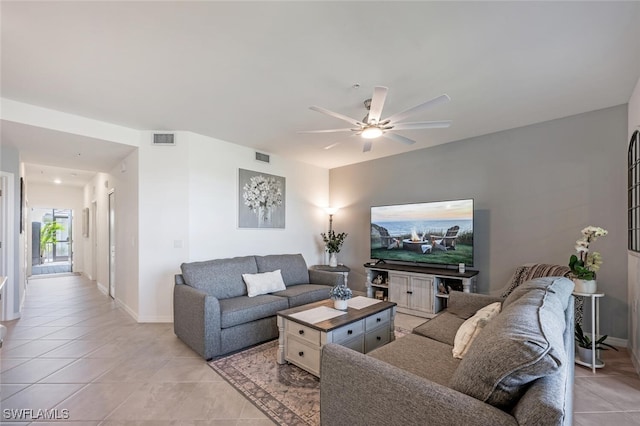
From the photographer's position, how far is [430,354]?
189 cm

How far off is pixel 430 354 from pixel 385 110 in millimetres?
2421

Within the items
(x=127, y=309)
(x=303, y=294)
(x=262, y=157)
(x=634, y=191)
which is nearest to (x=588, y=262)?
(x=634, y=191)

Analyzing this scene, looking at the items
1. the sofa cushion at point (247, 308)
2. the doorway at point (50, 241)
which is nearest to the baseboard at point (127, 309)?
the sofa cushion at point (247, 308)

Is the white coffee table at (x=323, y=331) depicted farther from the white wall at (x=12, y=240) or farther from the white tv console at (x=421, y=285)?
the white wall at (x=12, y=240)

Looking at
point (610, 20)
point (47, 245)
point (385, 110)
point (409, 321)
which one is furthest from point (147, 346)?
point (47, 245)

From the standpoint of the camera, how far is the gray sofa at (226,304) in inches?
109

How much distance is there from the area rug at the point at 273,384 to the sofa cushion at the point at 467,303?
148 centimetres

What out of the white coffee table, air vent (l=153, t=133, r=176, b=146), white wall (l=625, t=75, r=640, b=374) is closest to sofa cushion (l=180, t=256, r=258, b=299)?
the white coffee table

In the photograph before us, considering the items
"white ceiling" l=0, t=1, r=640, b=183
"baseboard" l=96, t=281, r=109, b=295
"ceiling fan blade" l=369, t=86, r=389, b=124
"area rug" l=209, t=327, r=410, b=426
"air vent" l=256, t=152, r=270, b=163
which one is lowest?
"baseboard" l=96, t=281, r=109, b=295

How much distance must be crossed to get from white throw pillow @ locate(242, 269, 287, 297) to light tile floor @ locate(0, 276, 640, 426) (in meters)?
0.92

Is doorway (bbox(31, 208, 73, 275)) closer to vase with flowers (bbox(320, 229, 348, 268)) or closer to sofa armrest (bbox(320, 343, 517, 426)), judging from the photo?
vase with flowers (bbox(320, 229, 348, 268))

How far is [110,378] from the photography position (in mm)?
2416

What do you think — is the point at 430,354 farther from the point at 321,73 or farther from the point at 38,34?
the point at 38,34

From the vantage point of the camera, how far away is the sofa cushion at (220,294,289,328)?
2.88 meters
